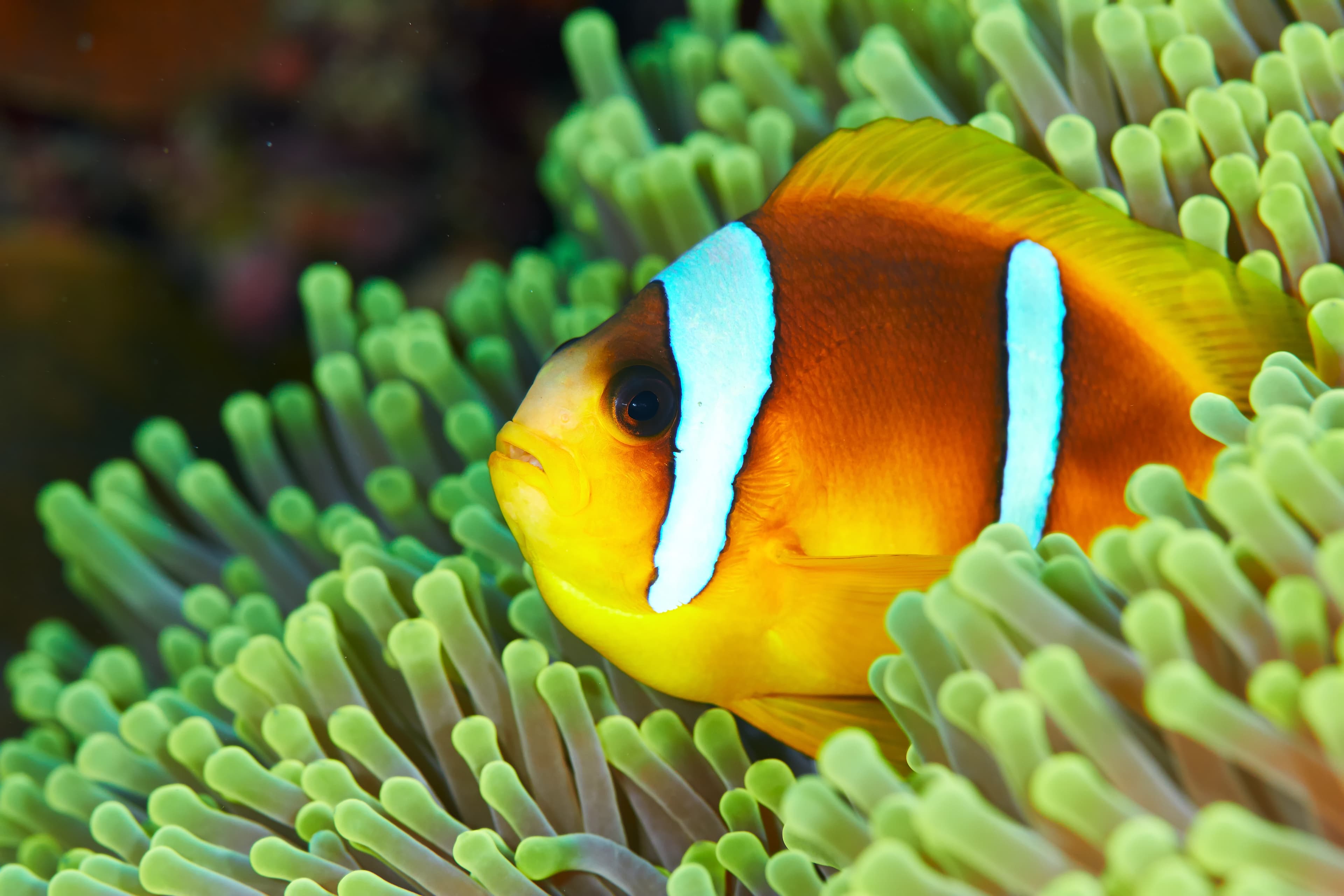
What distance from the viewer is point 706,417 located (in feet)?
2.87

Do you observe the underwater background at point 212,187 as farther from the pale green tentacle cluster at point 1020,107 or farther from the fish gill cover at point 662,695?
the pale green tentacle cluster at point 1020,107

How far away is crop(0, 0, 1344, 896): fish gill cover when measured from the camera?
64 cm

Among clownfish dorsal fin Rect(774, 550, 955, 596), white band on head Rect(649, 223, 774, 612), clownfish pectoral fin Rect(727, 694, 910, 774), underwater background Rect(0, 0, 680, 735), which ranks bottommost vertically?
clownfish pectoral fin Rect(727, 694, 910, 774)

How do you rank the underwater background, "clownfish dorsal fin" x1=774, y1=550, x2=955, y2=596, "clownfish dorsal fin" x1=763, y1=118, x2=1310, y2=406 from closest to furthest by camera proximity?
"clownfish dorsal fin" x1=774, y1=550, x2=955, y2=596, "clownfish dorsal fin" x1=763, y1=118, x2=1310, y2=406, the underwater background

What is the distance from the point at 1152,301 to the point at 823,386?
0.30 meters

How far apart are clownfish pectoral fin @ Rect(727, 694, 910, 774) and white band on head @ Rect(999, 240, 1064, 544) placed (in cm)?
19

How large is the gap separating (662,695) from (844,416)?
363mm

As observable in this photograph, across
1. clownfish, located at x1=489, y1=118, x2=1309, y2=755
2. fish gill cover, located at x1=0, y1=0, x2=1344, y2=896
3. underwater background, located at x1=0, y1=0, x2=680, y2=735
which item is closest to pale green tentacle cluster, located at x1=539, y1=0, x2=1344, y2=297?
fish gill cover, located at x1=0, y1=0, x2=1344, y2=896

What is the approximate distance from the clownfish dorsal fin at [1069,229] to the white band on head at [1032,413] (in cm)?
5

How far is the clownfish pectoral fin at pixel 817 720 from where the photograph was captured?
0.92 meters

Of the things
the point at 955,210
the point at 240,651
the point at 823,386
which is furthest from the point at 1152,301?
the point at 240,651

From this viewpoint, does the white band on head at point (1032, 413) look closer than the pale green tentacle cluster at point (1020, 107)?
Yes

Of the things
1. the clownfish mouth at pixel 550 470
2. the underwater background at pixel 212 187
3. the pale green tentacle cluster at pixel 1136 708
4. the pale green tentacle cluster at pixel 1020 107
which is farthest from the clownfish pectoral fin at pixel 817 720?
the underwater background at pixel 212 187

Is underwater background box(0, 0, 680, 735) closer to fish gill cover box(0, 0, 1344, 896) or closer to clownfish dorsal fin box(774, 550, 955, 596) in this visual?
fish gill cover box(0, 0, 1344, 896)
